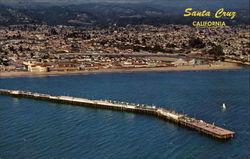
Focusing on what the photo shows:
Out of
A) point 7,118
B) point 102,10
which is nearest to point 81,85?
point 7,118

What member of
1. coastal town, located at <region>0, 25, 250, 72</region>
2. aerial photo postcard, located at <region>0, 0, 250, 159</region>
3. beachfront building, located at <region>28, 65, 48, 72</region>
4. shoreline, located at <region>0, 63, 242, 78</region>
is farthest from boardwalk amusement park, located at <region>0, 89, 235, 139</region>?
coastal town, located at <region>0, 25, 250, 72</region>

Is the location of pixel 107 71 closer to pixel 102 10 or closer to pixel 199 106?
pixel 199 106

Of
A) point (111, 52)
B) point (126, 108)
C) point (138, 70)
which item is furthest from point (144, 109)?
point (111, 52)

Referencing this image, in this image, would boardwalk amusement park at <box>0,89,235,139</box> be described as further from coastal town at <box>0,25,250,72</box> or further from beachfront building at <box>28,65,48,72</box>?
coastal town at <box>0,25,250,72</box>

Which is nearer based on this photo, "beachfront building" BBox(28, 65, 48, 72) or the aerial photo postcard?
the aerial photo postcard

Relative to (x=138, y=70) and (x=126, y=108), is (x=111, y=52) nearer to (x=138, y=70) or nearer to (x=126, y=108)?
(x=138, y=70)
